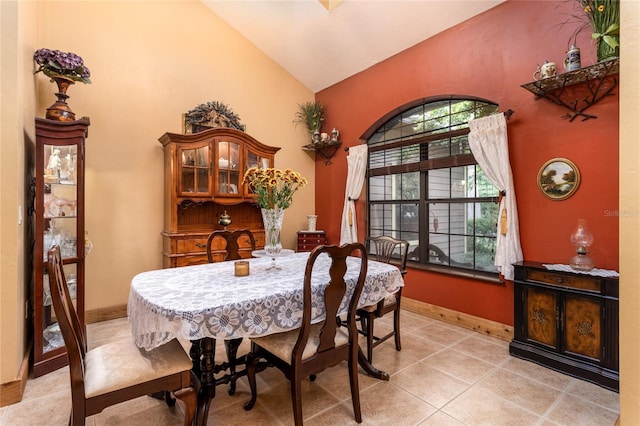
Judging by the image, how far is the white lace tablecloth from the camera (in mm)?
1433

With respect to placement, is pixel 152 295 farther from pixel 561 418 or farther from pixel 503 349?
pixel 503 349

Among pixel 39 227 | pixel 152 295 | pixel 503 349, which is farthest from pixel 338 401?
pixel 39 227

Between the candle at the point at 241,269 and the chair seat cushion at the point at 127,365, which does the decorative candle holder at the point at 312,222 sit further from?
the chair seat cushion at the point at 127,365

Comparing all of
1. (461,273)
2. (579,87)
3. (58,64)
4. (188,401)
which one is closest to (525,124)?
(579,87)

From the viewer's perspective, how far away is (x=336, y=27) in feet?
13.0

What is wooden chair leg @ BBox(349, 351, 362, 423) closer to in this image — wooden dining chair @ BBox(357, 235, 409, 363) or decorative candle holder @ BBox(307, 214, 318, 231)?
wooden dining chair @ BBox(357, 235, 409, 363)

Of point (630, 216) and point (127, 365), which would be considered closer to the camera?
Answer: point (630, 216)

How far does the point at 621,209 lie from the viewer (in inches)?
55.2

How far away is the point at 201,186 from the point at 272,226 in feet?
6.43

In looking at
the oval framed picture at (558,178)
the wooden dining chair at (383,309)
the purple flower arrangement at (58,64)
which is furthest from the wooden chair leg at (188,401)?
the oval framed picture at (558,178)

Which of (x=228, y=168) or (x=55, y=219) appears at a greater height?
(x=228, y=168)

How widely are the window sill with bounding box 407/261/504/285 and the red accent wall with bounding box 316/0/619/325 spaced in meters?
0.05

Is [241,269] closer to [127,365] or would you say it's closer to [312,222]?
[127,365]

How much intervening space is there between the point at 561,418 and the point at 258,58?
5.07m
